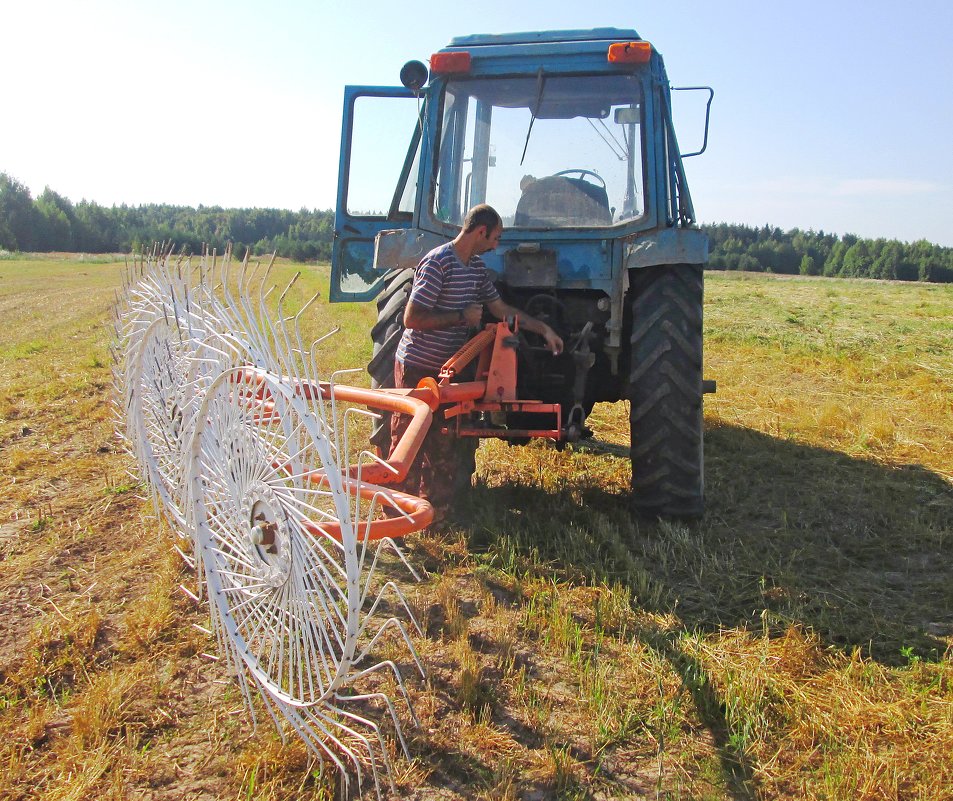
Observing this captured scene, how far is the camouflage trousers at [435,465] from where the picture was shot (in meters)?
3.73

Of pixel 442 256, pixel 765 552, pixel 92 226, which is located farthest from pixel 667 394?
pixel 92 226

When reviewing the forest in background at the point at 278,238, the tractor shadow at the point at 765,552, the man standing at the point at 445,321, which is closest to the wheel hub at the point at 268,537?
the man standing at the point at 445,321

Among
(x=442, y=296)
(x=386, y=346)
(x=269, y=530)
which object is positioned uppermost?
(x=442, y=296)

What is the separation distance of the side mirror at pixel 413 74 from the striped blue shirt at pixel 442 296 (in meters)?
0.94

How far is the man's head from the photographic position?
11.5 ft

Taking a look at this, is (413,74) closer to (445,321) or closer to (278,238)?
(445,321)

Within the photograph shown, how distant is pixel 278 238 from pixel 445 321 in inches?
548

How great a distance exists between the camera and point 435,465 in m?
3.81

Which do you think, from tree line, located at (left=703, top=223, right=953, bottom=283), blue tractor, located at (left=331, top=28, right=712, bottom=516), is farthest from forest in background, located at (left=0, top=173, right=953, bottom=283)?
blue tractor, located at (left=331, top=28, right=712, bottom=516)

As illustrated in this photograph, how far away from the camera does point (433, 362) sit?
12.1ft

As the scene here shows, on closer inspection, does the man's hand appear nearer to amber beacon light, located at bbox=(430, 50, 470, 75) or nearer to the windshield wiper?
the windshield wiper

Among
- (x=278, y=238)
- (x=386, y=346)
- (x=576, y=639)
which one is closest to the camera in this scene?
(x=576, y=639)

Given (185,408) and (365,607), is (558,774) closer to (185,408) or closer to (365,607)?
(365,607)

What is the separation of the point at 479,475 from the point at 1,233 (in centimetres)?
6998
